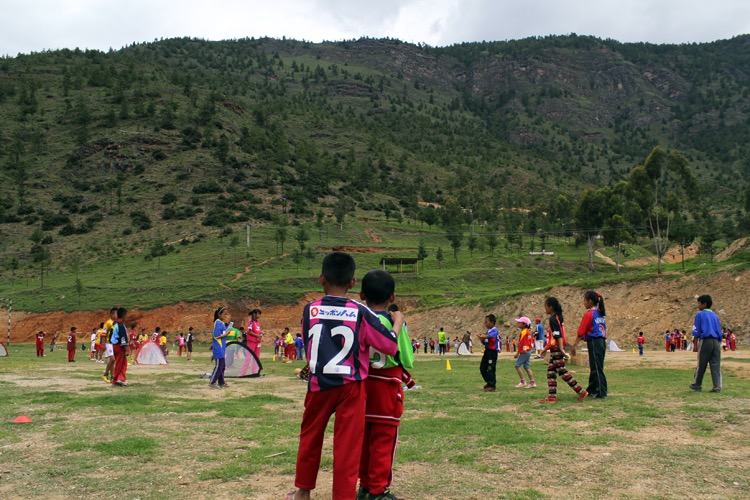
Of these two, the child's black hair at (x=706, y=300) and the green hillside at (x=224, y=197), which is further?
the green hillside at (x=224, y=197)

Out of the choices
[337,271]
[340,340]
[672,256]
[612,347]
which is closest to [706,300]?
[337,271]

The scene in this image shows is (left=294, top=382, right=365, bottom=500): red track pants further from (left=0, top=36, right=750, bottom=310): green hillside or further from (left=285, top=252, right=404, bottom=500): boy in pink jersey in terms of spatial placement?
(left=0, top=36, right=750, bottom=310): green hillside

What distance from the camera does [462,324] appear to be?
49844 millimetres

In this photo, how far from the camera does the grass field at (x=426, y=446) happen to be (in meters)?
5.57

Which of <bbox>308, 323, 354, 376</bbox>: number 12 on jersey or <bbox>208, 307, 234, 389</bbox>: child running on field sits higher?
<bbox>308, 323, 354, 376</bbox>: number 12 on jersey

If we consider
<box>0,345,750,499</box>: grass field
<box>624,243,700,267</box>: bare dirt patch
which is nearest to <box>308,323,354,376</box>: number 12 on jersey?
<box>0,345,750,499</box>: grass field

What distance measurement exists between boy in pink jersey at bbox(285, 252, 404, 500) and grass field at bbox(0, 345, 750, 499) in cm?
70

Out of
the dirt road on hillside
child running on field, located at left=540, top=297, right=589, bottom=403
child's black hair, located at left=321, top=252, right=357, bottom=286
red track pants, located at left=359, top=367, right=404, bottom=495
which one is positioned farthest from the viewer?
the dirt road on hillside

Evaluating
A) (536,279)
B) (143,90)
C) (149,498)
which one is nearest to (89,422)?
(149,498)

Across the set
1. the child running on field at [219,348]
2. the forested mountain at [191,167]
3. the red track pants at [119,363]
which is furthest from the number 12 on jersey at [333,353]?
the forested mountain at [191,167]

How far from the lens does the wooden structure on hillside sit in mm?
69325

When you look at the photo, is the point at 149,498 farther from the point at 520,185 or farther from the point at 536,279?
the point at 520,185

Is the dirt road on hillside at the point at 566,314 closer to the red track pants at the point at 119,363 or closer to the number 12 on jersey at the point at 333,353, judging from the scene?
the red track pants at the point at 119,363

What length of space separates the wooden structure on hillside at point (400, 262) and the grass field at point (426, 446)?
56580mm
